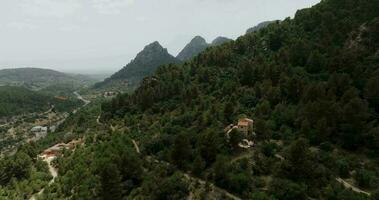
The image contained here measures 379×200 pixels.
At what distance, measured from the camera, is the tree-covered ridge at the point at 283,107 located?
52.7 metres

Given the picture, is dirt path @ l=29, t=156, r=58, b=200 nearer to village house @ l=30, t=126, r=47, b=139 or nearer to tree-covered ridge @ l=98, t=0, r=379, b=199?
tree-covered ridge @ l=98, t=0, r=379, b=199

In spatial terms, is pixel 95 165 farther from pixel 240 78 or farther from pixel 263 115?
pixel 240 78

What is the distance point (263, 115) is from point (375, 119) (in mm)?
16913

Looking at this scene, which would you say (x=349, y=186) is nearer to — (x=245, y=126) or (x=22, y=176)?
(x=245, y=126)

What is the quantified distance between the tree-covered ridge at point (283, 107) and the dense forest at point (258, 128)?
0.58ft

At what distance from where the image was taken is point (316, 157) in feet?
180

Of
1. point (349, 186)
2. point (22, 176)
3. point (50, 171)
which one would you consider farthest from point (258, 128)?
point (22, 176)

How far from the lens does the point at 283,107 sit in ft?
224

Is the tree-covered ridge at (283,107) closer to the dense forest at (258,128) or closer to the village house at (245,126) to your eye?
the dense forest at (258,128)

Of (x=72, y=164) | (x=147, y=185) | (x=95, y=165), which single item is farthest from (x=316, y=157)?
(x=72, y=164)

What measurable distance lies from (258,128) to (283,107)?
32.4 feet

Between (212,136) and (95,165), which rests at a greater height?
(212,136)

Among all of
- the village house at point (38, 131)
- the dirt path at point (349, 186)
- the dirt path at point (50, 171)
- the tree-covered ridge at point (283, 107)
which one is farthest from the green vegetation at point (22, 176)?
the village house at point (38, 131)

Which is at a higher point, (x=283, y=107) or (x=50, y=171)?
(x=283, y=107)
